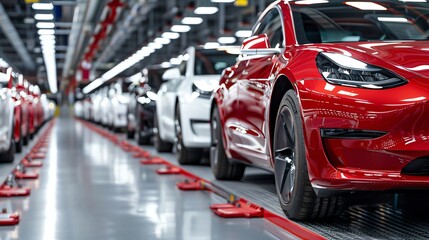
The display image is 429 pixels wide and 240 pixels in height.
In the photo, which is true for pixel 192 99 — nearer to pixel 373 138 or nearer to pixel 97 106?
pixel 373 138

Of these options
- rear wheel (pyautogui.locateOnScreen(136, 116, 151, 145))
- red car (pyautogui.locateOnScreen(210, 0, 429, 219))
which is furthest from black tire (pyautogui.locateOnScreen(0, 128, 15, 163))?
red car (pyautogui.locateOnScreen(210, 0, 429, 219))

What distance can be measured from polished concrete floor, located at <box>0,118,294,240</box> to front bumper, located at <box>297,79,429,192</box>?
0.79 meters

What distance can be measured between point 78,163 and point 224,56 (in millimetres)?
2892

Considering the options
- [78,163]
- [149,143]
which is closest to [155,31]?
[149,143]

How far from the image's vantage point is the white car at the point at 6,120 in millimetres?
10539

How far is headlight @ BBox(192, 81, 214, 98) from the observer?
10109 mm

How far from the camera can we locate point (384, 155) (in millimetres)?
4469

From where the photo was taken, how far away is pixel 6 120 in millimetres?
10859

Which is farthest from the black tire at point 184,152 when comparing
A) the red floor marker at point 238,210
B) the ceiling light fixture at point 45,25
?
the ceiling light fixture at point 45,25

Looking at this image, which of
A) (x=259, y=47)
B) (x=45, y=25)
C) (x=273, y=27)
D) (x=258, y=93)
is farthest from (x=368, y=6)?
(x=45, y=25)

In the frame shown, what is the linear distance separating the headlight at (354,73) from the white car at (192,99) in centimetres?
518

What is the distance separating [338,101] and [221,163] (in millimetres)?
3577

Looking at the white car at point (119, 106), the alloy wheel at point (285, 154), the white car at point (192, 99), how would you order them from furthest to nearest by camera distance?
1. the white car at point (119, 106)
2. the white car at point (192, 99)
3. the alloy wheel at point (285, 154)

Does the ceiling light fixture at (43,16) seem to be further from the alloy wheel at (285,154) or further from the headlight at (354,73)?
the headlight at (354,73)
